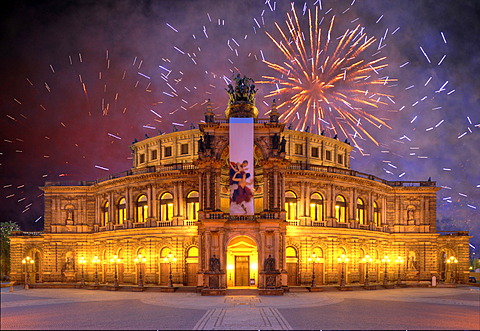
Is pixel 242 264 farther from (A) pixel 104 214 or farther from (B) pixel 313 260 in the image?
(A) pixel 104 214

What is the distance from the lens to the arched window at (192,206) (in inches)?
2542

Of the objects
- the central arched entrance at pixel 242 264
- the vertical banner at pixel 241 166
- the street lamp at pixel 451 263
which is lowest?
the street lamp at pixel 451 263

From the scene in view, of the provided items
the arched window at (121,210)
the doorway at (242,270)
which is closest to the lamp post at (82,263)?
the arched window at (121,210)

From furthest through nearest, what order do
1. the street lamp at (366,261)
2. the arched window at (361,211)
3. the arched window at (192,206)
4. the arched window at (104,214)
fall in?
1. the arched window at (104,214)
2. the arched window at (361,211)
3. the arched window at (192,206)
4. the street lamp at (366,261)

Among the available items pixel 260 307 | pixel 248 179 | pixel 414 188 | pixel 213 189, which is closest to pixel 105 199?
→ pixel 213 189

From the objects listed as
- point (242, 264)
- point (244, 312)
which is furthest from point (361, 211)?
point (244, 312)

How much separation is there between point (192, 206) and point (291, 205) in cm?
1366

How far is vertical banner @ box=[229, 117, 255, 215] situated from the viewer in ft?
179

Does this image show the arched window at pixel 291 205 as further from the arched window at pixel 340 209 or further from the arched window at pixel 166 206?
the arched window at pixel 166 206

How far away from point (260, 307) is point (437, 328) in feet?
51.0

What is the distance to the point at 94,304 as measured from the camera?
144 feet

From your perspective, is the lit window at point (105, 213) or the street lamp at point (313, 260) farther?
the lit window at point (105, 213)

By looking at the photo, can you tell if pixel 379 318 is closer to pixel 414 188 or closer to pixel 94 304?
pixel 94 304

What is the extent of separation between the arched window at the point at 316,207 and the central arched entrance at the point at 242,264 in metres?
10.2
